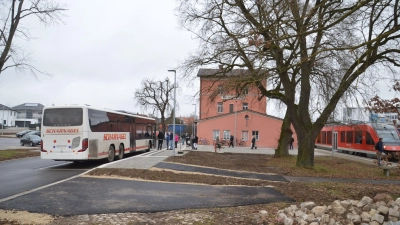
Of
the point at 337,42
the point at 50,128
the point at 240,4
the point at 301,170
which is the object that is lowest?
the point at 301,170

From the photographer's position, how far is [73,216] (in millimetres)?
6980

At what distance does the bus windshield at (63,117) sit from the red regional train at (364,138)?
1686 cm

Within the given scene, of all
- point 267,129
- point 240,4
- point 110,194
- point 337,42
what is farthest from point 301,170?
point 267,129

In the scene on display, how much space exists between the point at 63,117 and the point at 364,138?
2738cm

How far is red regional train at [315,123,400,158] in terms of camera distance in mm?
28998

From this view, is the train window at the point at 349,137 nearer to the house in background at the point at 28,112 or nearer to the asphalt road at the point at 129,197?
the asphalt road at the point at 129,197

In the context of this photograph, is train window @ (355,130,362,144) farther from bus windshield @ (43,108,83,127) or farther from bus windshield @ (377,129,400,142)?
bus windshield @ (43,108,83,127)

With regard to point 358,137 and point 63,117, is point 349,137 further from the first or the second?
point 63,117

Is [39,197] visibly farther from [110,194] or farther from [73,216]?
[73,216]

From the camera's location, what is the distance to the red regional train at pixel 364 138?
29.0 meters

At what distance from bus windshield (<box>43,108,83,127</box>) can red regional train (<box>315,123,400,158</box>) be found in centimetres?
1686

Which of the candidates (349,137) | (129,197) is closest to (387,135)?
(349,137)

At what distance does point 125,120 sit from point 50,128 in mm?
6464

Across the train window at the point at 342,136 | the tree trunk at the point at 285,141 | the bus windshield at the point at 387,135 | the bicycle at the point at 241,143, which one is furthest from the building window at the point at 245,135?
the tree trunk at the point at 285,141
